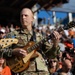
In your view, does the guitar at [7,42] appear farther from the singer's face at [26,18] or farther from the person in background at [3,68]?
the singer's face at [26,18]

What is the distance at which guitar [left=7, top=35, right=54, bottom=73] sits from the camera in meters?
4.02

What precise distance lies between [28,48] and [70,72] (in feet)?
5.80

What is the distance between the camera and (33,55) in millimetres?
4031

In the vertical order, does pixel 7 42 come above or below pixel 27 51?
above

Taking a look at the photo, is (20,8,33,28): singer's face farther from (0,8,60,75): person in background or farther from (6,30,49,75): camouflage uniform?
(6,30,49,75): camouflage uniform

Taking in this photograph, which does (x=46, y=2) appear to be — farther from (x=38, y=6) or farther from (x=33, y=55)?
(x=33, y=55)

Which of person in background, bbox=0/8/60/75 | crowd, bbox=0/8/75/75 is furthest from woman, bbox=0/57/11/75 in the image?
person in background, bbox=0/8/60/75

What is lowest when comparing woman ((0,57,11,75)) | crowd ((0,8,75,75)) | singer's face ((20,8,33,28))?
woman ((0,57,11,75))

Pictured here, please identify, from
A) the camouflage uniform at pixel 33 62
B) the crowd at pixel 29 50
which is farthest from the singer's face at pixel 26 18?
the camouflage uniform at pixel 33 62

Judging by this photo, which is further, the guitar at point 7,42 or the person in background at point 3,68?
the person in background at point 3,68

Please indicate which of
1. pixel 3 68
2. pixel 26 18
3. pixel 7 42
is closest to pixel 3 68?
pixel 3 68

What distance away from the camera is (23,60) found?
404 cm

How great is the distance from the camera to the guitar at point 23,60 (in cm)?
402

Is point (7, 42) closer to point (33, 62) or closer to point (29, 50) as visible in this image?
point (29, 50)
